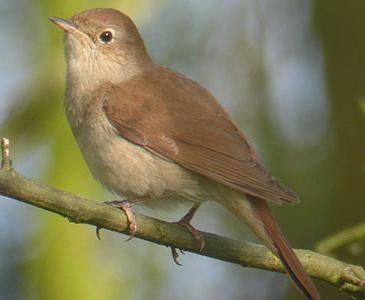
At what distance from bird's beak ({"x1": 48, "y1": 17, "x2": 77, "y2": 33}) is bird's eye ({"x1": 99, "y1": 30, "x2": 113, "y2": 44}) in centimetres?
25

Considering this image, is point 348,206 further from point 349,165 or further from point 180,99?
point 180,99

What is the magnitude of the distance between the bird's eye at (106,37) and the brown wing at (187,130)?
1.06ft

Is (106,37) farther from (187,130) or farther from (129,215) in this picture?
(129,215)

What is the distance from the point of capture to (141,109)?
5.28m

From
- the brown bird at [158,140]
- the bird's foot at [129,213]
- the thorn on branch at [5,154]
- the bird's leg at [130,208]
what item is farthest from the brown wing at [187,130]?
the thorn on branch at [5,154]

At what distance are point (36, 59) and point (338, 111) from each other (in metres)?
2.48

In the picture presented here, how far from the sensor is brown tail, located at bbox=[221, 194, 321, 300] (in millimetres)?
A: 4438

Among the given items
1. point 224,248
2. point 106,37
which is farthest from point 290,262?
point 106,37

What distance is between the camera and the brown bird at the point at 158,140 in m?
4.90

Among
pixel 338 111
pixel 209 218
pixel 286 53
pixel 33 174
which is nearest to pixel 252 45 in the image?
pixel 286 53

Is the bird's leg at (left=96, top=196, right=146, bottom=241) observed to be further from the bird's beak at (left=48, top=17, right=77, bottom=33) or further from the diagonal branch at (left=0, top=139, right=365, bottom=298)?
the bird's beak at (left=48, top=17, right=77, bottom=33)

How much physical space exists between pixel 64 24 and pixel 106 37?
1.49 feet

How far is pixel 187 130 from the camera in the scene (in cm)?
520

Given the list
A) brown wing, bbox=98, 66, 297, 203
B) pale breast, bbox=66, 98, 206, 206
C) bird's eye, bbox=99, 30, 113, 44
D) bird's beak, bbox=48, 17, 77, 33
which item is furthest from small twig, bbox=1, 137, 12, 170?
bird's eye, bbox=99, 30, 113, 44
